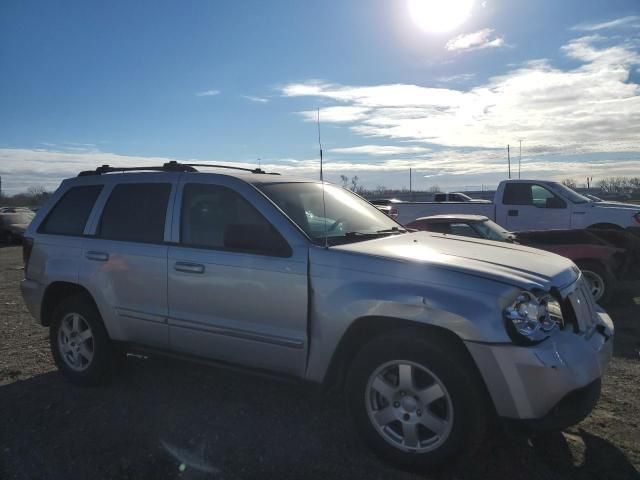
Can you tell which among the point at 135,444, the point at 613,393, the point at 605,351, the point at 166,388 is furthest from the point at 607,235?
the point at 135,444

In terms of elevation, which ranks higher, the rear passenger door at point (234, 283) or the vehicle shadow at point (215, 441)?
the rear passenger door at point (234, 283)

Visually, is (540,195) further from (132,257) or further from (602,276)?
(132,257)

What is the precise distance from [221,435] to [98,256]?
1.91m

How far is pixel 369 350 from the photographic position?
3242 millimetres

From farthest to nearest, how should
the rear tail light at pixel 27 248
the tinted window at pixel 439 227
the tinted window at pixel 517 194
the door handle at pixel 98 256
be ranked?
the tinted window at pixel 517 194
the tinted window at pixel 439 227
the rear tail light at pixel 27 248
the door handle at pixel 98 256

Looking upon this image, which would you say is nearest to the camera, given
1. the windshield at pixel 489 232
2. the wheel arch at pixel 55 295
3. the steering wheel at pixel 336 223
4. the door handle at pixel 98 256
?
the steering wheel at pixel 336 223

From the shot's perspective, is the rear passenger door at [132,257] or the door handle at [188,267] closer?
the door handle at [188,267]

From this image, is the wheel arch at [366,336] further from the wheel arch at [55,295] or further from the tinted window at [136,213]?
the wheel arch at [55,295]

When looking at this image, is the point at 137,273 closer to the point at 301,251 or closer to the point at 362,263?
the point at 301,251

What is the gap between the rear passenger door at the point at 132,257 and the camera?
4219mm

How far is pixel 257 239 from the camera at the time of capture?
3611 mm

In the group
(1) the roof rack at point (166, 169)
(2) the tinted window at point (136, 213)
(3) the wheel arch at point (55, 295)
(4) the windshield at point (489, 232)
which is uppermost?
(1) the roof rack at point (166, 169)

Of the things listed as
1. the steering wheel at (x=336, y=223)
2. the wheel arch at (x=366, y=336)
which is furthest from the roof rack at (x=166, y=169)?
the wheel arch at (x=366, y=336)

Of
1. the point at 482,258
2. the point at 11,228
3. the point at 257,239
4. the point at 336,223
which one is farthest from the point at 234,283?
the point at 11,228
